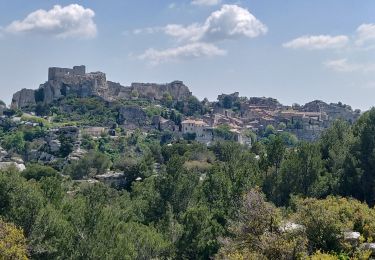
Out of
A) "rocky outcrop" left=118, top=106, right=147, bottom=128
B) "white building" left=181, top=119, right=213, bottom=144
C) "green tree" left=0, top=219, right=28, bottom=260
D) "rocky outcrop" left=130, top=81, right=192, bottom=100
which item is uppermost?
"rocky outcrop" left=130, top=81, right=192, bottom=100

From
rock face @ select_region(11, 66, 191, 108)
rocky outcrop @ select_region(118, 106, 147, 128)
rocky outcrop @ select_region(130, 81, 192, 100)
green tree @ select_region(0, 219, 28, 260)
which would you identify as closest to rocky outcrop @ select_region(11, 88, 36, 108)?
rock face @ select_region(11, 66, 191, 108)

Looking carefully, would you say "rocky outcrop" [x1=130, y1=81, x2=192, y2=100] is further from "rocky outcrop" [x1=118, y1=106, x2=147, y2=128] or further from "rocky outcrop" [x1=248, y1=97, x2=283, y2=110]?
"rocky outcrop" [x1=118, y1=106, x2=147, y2=128]

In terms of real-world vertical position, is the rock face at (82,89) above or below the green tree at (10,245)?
above

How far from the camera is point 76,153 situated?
8556cm

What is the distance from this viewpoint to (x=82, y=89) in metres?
137

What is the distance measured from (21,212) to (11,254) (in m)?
8.33

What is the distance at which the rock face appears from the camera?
137 metres

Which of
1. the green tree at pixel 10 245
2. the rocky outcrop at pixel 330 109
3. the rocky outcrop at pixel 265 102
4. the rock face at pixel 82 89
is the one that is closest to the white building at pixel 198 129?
the rock face at pixel 82 89

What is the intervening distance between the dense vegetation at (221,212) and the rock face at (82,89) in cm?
8946

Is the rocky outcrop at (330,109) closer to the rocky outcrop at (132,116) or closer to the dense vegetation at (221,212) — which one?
the rocky outcrop at (132,116)

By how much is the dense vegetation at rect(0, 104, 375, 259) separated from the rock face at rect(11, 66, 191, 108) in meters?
89.5

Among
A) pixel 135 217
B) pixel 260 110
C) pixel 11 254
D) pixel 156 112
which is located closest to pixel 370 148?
pixel 135 217

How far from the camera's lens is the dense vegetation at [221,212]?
64.2ft

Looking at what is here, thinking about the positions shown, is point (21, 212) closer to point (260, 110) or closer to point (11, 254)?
point (11, 254)
